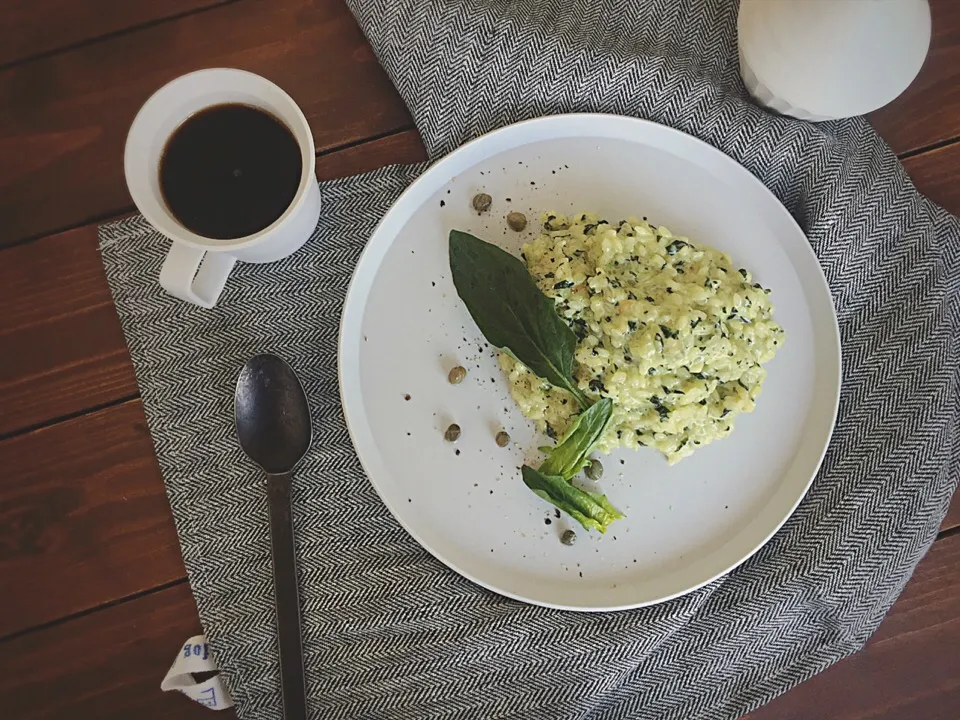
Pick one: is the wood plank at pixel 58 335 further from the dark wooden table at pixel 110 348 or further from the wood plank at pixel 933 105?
the wood plank at pixel 933 105

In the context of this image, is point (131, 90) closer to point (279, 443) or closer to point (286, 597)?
point (279, 443)

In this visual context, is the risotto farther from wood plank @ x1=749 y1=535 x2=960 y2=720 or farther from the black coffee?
wood plank @ x1=749 y1=535 x2=960 y2=720

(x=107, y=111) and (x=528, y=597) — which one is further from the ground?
(x=107, y=111)

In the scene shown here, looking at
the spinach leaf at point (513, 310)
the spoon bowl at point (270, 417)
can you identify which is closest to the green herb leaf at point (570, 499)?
the spinach leaf at point (513, 310)

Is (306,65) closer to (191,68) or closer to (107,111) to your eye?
(191,68)

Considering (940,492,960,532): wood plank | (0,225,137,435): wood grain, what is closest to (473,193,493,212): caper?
(0,225,137,435): wood grain

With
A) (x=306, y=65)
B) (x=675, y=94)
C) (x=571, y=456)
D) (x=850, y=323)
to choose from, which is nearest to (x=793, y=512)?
(x=850, y=323)
